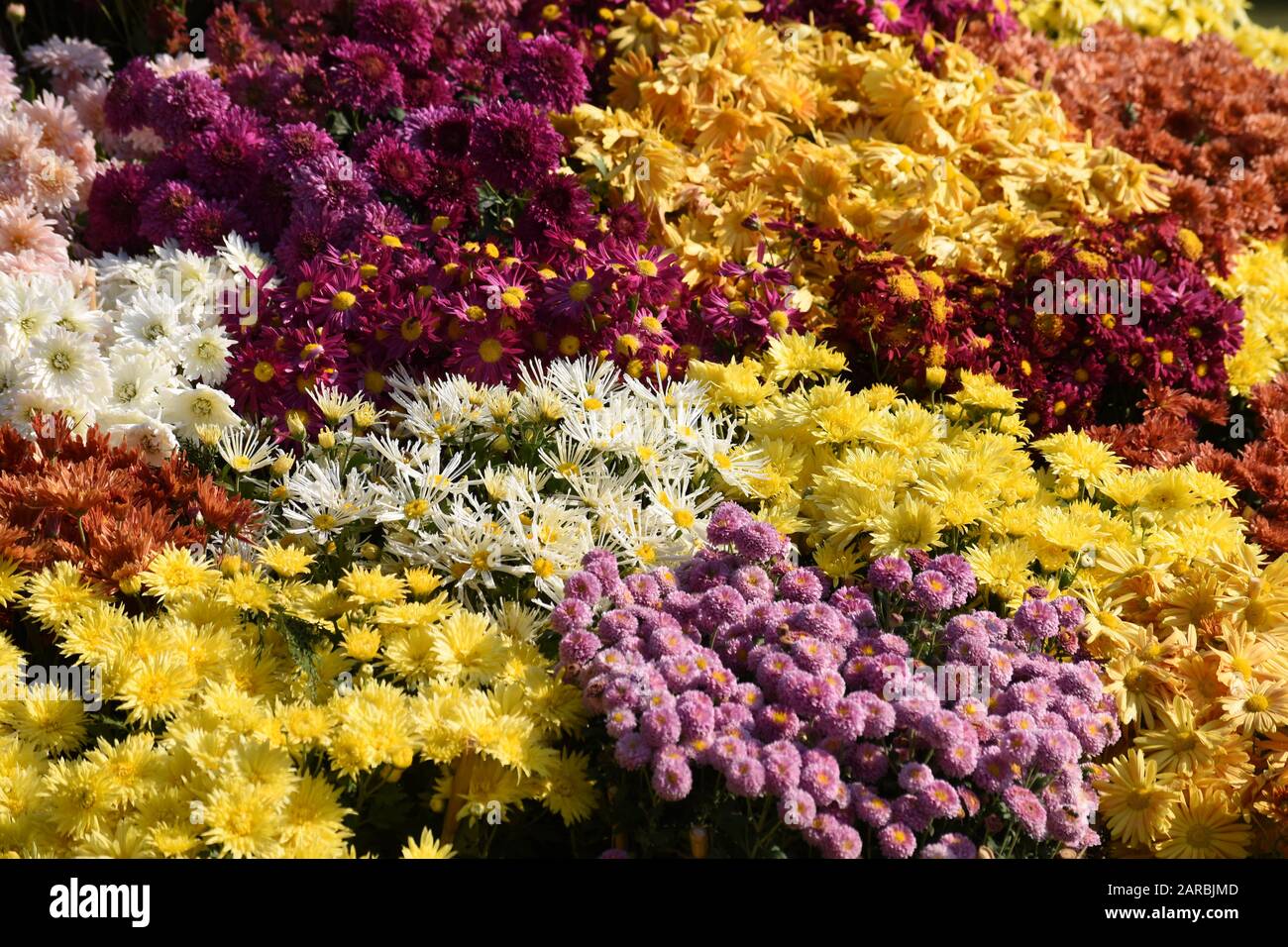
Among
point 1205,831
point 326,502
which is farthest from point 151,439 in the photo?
point 1205,831

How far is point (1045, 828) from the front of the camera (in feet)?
6.45

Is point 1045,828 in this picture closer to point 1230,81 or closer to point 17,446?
point 17,446

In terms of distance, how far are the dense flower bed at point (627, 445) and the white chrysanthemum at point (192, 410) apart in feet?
0.04

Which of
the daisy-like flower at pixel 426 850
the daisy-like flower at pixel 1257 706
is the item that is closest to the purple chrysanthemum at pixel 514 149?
the daisy-like flower at pixel 426 850

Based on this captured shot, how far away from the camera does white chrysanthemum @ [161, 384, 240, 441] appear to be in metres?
2.91

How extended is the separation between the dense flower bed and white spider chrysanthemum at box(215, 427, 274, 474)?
0.02 metres

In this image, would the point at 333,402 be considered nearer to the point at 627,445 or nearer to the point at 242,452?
the point at 242,452

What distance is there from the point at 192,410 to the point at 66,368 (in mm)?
302

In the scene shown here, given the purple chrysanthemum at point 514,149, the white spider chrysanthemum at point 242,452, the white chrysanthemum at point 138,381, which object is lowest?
the white spider chrysanthemum at point 242,452

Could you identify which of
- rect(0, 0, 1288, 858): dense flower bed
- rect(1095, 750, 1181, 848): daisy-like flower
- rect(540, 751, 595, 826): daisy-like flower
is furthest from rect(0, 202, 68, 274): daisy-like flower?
rect(1095, 750, 1181, 848): daisy-like flower

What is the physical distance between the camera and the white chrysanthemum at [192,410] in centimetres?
291

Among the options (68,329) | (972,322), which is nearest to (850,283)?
(972,322)

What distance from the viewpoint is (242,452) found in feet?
9.08

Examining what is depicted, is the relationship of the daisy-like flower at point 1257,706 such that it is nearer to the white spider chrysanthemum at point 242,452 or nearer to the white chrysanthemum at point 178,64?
the white spider chrysanthemum at point 242,452
